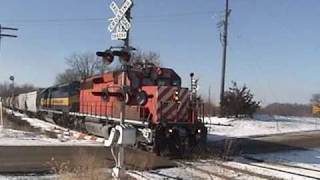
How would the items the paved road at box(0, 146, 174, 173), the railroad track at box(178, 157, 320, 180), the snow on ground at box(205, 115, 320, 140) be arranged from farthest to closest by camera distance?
the snow on ground at box(205, 115, 320, 140) → the paved road at box(0, 146, 174, 173) → the railroad track at box(178, 157, 320, 180)

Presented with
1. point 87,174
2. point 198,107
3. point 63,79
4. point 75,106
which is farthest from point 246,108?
point 63,79

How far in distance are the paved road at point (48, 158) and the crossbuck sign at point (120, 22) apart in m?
3.65

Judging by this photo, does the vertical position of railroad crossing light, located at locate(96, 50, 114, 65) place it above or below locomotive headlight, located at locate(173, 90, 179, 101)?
above

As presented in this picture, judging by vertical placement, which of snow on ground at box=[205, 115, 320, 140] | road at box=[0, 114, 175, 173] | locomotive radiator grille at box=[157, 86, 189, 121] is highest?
locomotive radiator grille at box=[157, 86, 189, 121]

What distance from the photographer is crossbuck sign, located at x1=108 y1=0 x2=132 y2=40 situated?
487 inches

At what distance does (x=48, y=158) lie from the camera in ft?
49.0

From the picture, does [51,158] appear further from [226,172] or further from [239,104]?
[239,104]

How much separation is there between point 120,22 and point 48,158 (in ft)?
15.5

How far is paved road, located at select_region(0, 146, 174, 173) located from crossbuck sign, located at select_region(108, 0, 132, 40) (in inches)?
144

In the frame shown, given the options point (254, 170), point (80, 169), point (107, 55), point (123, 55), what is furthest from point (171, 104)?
point (123, 55)

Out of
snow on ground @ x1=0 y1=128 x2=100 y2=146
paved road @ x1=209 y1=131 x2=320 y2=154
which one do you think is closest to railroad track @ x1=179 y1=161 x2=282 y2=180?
paved road @ x1=209 y1=131 x2=320 y2=154

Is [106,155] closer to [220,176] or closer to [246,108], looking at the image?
[220,176]

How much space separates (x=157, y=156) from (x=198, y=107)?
280cm

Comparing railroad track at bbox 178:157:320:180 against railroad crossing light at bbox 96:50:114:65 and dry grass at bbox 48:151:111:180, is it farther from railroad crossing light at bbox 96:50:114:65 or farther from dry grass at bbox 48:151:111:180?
railroad crossing light at bbox 96:50:114:65
